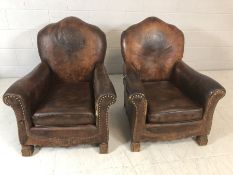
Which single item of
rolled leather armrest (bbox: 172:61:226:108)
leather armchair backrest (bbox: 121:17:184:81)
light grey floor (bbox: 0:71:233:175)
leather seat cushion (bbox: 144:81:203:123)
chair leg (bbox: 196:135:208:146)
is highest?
leather armchair backrest (bbox: 121:17:184:81)

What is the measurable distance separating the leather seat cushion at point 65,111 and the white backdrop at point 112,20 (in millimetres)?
1316

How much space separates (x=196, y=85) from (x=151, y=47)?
0.60m

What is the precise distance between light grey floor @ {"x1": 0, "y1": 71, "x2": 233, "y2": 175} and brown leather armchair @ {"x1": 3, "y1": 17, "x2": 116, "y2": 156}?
0.12 metres

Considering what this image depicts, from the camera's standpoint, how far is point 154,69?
2523 mm

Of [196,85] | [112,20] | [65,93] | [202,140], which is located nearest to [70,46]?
[65,93]

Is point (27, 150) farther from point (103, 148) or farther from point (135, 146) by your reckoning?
point (135, 146)

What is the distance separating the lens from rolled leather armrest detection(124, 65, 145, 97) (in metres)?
1.95

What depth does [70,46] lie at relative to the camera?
8.00 ft

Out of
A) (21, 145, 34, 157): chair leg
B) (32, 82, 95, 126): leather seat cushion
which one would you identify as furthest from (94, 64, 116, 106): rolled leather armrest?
(21, 145, 34, 157): chair leg

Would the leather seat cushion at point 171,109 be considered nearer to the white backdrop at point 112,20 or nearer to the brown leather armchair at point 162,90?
the brown leather armchair at point 162,90

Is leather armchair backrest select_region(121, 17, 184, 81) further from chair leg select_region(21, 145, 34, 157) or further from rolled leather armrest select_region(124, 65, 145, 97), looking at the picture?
chair leg select_region(21, 145, 34, 157)

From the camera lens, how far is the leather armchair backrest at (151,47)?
245cm

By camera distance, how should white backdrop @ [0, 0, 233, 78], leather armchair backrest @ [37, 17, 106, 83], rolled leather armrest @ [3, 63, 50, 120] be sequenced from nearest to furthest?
rolled leather armrest @ [3, 63, 50, 120] < leather armchair backrest @ [37, 17, 106, 83] < white backdrop @ [0, 0, 233, 78]

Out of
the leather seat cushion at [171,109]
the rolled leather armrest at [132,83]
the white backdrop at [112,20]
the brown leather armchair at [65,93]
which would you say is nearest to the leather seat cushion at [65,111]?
the brown leather armchair at [65,93]
